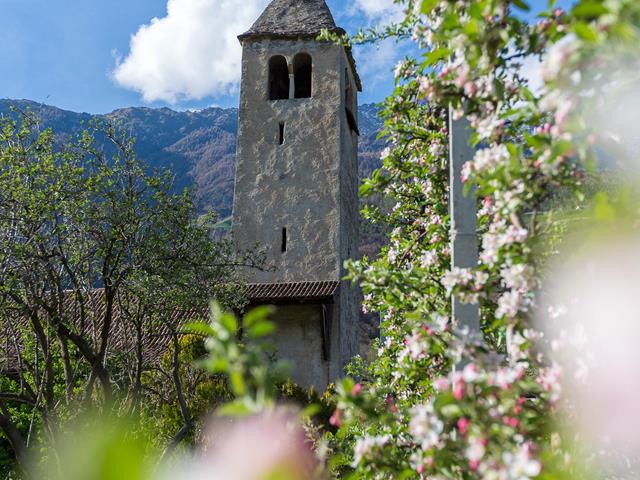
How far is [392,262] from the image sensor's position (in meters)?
4.23

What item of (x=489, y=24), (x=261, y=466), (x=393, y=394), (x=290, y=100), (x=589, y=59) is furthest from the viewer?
(x=290, y=100)

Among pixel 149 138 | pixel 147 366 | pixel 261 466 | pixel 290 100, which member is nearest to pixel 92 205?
pixel 147 366

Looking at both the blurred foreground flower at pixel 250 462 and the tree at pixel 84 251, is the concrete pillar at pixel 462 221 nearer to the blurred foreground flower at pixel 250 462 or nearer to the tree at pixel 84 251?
the blurred foreground flower at pixel 250 462

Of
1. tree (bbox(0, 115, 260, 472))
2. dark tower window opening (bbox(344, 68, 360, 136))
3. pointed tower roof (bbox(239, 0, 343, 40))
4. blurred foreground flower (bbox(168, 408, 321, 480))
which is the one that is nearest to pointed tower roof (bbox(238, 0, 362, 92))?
pointed tower roof (bbox(239, 0, 343, 40))

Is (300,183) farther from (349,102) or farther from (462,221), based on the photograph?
(462,221)

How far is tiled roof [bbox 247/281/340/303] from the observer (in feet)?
46.1

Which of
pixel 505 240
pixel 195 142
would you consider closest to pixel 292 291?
pixel 505 240

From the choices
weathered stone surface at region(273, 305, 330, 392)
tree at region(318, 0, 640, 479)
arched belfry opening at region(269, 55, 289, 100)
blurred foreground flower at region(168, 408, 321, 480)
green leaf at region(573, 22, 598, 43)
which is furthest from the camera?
arched belfry opening at region(269, 55, 289, 100)

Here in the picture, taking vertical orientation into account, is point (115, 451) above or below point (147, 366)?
above

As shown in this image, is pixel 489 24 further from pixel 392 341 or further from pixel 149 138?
pixel 149 138

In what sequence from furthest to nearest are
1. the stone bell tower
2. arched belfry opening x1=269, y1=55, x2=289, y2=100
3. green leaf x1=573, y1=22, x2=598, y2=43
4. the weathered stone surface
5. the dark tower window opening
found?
1. the dark tower window opening
2. arched belfry opening x1=269, y1=55, x2=289, y2=100
3. the stone bell tower
4. the weathered stone surface
5. green leaf x1=573, y1=22, x2=598, y2=43

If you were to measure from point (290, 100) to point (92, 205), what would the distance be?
1068cm

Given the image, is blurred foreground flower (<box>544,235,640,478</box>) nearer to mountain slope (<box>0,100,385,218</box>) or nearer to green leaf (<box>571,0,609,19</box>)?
green leaf (<box>571,0,609,19</box>)

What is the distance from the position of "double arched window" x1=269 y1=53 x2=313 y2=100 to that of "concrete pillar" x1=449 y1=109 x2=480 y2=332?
1473 cm
